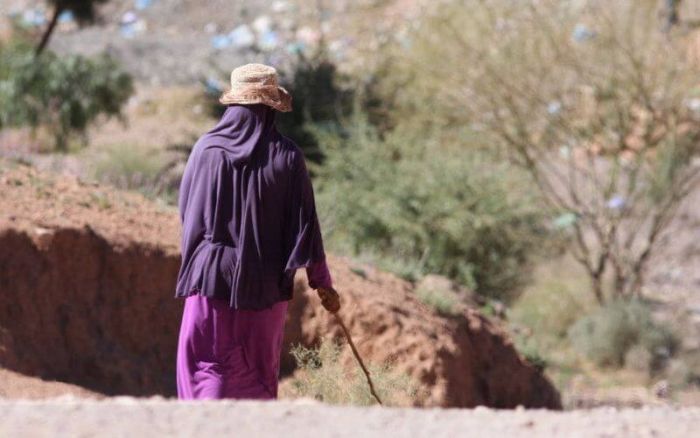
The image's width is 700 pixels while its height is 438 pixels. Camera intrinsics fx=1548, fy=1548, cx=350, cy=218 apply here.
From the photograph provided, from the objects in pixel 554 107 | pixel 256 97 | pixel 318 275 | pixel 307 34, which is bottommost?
pixel 318 275

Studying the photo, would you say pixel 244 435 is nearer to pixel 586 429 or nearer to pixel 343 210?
pixel 586 429

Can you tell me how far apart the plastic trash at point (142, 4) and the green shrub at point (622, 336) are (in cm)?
2090

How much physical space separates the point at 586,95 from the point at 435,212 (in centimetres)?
453

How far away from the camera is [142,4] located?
35500 mm

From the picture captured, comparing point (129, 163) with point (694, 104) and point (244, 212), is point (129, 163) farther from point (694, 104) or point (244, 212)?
point (244, 212)

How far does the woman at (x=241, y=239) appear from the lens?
6.11 metres

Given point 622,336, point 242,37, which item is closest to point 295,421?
point 622,336

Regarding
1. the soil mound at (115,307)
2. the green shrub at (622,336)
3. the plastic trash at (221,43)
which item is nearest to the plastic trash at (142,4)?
the plastic trash at (221,43)

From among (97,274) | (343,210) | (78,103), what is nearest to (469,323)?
(97,274)

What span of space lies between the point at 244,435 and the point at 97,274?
4602 millimetres

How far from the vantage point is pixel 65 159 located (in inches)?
648

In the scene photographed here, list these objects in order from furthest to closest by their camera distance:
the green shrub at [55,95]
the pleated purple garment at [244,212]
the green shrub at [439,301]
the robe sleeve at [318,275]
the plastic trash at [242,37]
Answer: the plastic trash at [242,37]
the green shrub at [55,95]
the green shrub at [439,301]
the robe sleeve at [318,275]
the pleated purple garment at [244,212]

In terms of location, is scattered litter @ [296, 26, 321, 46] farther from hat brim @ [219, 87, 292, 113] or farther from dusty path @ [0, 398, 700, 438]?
dusty path @ [0, 398, 700, 438]

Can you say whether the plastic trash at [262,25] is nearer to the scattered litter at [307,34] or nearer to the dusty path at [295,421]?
the scattered litter at [307,34]
